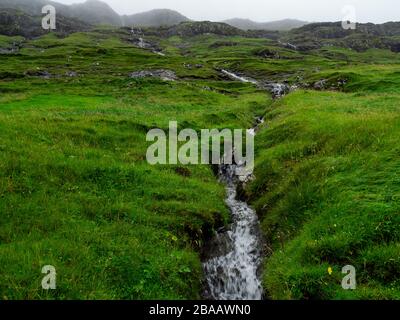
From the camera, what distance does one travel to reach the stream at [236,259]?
56.0 feet

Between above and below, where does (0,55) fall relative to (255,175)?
above

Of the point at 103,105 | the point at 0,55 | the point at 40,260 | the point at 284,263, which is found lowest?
the point at 284,263

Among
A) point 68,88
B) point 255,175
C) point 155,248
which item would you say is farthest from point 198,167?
point 68,88

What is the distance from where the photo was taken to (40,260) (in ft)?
45.1

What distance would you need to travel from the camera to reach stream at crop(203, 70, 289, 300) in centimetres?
1706

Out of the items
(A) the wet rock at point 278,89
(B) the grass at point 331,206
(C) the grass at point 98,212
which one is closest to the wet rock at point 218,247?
(C) the grass at point 98,212

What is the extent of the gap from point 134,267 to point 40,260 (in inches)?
128

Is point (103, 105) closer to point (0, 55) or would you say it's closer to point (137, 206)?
point (137, 206)

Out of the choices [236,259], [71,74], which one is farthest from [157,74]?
[236,259]

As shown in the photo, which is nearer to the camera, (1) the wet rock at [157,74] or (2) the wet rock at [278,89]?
(2) the wet rock at [278,89]

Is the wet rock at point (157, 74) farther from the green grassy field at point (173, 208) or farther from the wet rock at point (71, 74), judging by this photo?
the green grassy field at point (173, 208)

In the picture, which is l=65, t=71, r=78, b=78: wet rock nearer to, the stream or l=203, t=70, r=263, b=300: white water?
the stream

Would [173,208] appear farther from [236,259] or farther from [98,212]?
[236,259]

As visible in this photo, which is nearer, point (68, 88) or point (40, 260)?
point (40, 260)
